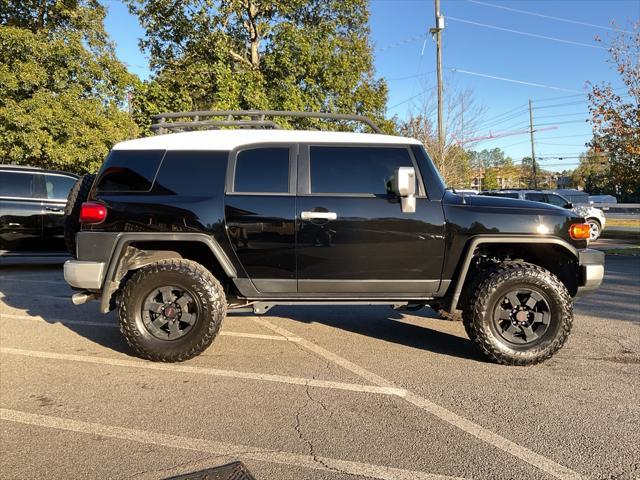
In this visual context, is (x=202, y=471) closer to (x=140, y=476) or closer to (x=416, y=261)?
(x=140, y=476)

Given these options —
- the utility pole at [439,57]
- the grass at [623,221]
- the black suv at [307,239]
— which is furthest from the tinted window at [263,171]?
the grass at [623,221]

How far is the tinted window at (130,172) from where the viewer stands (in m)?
4.15

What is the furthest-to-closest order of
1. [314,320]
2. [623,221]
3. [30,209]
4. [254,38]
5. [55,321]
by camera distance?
[623,221], [254,38], [30,209], [314,320], [55,321]

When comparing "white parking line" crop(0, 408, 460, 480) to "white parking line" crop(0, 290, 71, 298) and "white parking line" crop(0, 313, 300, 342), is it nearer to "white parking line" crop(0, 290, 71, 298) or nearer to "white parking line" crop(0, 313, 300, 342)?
"white parking line" crop(0, 313, 300, 342)

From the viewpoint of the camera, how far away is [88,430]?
116 inches

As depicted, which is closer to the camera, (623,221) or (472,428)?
(472,428)

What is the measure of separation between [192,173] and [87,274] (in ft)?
4.23

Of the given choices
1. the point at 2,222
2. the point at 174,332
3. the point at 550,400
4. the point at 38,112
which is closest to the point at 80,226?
the point at 174,332

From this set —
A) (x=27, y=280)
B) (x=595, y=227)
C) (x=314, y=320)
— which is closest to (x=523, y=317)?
(x=314, y=320)

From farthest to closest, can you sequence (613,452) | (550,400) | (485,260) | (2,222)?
(2,222) < (485,260) < (550,400) < (613,452)

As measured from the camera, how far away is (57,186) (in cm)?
873

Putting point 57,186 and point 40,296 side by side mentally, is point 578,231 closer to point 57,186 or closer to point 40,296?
point 40,296

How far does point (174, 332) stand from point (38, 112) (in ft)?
34.4

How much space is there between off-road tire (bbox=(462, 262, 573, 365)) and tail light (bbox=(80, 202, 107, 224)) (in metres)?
3.38
